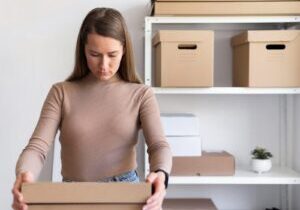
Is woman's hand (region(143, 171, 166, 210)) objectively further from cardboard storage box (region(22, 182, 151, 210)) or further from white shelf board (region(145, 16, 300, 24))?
white shelf board (region(145, 16, 300, 24))

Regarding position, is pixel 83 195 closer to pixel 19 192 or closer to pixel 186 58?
pixel 19 192

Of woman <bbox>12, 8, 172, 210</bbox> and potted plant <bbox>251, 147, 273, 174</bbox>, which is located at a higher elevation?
woman <bbox>12, 8, 172, 210</bbox>

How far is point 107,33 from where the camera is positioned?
1.11 m

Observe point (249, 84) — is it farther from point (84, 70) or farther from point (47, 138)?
point (47, 138)

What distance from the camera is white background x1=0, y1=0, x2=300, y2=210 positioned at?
2.04 m

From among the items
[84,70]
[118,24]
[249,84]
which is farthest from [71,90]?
[249,84]

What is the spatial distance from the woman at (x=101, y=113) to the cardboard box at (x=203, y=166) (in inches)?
25.3

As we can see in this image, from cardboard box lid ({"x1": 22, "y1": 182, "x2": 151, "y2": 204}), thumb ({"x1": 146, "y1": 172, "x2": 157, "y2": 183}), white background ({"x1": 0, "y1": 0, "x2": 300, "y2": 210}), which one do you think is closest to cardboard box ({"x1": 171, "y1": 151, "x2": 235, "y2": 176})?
white background ({"x1": 0, "y1": 0, "x2": 300, "y2": 210})

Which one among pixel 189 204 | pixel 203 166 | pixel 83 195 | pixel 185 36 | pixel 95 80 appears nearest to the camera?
pixel 83 195

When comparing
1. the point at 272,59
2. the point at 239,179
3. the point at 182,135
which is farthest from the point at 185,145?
the point at 272,59

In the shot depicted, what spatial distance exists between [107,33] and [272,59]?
35.9 inches

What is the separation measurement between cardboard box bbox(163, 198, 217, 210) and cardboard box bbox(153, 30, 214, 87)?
565 millimetres

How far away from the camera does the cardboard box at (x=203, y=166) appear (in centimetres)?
185

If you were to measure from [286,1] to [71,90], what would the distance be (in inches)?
41.7
